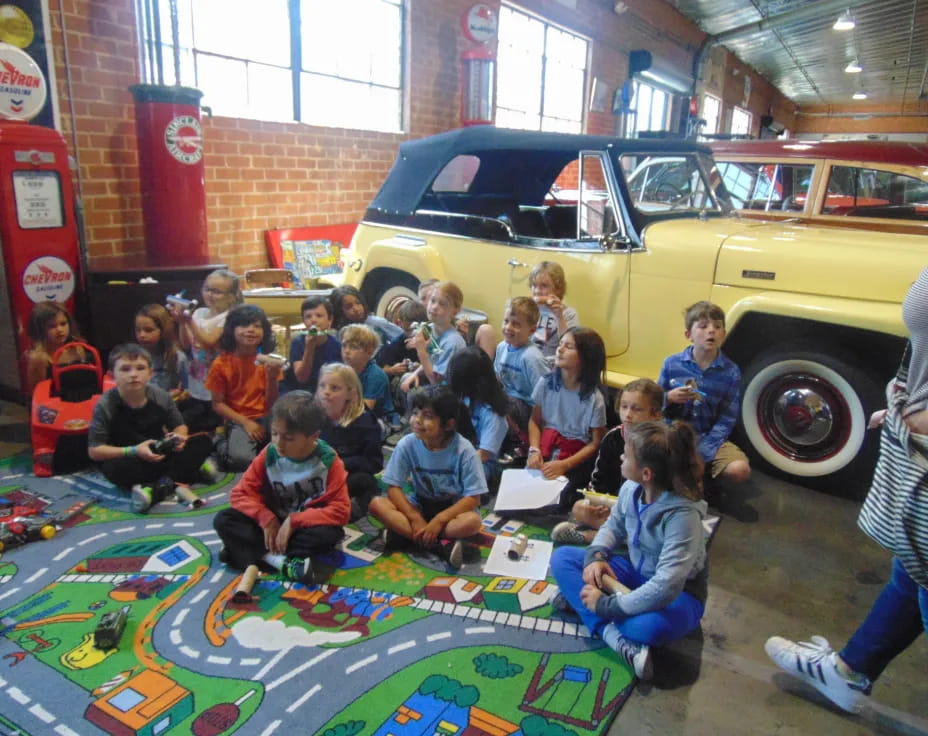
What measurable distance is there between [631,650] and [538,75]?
10.8 meters

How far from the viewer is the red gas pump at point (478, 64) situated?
8.91m

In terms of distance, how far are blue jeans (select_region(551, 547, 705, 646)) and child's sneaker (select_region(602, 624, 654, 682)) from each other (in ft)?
0.06

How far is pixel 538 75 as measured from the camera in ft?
37.5

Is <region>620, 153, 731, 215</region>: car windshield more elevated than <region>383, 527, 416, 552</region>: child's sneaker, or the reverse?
<region>620, 153, 731, 215</region>: car windshield

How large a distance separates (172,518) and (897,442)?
121 inches

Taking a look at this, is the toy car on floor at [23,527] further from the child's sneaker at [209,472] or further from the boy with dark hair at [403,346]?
the boy with dark hair at [403,346]

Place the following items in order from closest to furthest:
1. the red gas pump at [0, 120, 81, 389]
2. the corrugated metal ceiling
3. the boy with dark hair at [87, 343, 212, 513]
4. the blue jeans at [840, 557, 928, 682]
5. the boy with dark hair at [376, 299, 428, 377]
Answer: the blue jeans at [840, 557, 928, 682] < the boy with dark hair at [87, 343, 212, 513] < the red gas pump at [0, 120, 81, 389] < the boy with dark hair at [376, 299, 428, 377] < the corrugated metal ceiling

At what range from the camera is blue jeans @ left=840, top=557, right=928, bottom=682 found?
202 cm

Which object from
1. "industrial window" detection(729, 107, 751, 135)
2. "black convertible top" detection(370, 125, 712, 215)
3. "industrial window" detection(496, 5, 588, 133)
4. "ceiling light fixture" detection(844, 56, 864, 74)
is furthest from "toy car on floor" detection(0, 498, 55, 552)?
"industrial window" detection(729, 107, 751, 135)

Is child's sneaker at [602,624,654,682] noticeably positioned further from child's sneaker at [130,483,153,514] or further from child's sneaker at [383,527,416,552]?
child's sneaker at [130,483,153,514]

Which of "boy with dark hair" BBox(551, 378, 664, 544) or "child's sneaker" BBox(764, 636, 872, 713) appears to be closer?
"child's sneaker" BBox(764, 636, 872, 713)

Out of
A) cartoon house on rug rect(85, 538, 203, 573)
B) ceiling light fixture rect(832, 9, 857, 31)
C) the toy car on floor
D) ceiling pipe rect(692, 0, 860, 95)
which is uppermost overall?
ceiling pipe rect(692, 0, 860, 95)

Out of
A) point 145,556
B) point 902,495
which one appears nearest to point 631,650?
point 902,495

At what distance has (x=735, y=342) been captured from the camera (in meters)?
4.25
